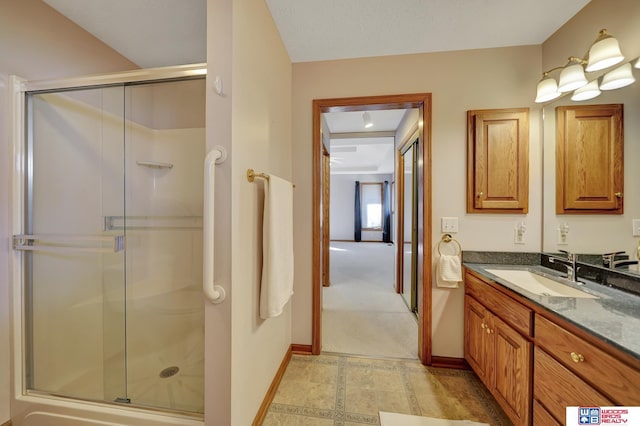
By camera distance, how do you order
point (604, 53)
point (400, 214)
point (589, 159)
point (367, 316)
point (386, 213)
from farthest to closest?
point (386, 213)
point (400, 214)
point (367, 316)
point (589, 159)
point (604, 53)

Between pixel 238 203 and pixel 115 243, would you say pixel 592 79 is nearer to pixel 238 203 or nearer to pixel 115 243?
pixel 238 203

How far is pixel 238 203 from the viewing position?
3.54 ft

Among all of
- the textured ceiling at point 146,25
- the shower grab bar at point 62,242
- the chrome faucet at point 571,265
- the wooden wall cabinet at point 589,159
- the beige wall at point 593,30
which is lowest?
the chrome faucet at point 571,265

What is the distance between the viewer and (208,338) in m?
1.03

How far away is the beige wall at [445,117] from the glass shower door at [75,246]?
4.06 ft

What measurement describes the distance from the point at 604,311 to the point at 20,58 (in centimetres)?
321

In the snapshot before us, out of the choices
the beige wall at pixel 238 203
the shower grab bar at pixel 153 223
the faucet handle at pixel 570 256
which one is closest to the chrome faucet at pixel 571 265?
the faucet handle at pixel 570 256

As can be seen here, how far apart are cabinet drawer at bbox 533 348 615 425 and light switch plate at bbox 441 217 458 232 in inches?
35.0

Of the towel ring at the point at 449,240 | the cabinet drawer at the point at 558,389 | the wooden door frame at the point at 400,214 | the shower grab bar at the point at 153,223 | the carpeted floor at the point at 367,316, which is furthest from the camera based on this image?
the wooden door frame at the point at 400,214

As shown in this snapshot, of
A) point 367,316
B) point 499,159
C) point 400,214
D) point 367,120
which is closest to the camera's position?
point 499,159

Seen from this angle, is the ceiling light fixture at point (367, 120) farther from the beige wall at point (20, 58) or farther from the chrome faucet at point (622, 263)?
the beige wall at point (20, 58)

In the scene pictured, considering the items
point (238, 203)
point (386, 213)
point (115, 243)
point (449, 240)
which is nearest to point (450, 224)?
point (449, 240)

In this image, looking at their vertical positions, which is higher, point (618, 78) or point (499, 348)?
point (618, 78)

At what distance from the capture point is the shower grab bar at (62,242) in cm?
126
